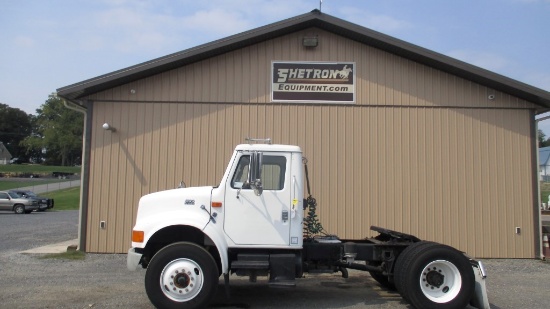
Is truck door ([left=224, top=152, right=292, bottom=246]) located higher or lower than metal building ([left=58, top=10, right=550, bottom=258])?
lower

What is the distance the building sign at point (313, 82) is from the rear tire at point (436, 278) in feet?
20.1

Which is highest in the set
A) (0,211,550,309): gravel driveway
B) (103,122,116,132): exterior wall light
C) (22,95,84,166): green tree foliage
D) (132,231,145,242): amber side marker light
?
(22,95,84,166): green tree foliage

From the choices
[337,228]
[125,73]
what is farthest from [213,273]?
[125,73]

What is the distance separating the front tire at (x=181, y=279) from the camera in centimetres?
674

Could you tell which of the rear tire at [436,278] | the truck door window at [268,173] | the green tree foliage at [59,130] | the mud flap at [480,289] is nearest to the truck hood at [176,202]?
the truck door window at [268,173]

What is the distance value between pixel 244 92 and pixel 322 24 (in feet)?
8.83

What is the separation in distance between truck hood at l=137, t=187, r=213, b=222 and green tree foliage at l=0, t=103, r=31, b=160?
117297mm

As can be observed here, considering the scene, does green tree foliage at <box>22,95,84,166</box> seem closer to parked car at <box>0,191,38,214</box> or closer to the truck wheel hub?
parked car at <box>0,191,38,214</box>

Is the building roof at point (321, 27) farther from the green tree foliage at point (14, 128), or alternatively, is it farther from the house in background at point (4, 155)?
the green tree foliage at point (14, 128)

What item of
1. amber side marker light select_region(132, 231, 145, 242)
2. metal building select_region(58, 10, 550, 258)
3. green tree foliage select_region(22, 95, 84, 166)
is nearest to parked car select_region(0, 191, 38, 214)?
metal building select_region(58, 10, 550, 258)

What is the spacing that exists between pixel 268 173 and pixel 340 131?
18.0 ft

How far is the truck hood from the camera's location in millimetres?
7238

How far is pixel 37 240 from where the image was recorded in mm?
15016

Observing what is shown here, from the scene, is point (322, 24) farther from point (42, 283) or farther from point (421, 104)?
point (42, 283)
